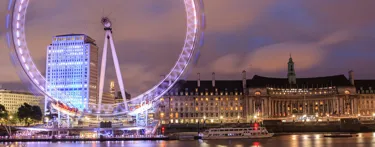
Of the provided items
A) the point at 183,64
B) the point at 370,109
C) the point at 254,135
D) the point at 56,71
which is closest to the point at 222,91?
the point at 370,109

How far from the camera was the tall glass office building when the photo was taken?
163625 millimetres

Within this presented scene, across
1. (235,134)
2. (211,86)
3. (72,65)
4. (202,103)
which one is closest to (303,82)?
(211,86)

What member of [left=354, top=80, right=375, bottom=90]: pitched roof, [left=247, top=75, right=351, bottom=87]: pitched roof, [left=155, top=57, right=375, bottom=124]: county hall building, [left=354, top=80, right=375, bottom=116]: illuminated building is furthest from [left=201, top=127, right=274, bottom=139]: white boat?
[left=354, top=80, right=375, bottom=90]: pitched roof

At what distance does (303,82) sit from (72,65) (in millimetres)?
74974

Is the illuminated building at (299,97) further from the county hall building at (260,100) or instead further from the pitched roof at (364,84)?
the pitched roof at (364,84)

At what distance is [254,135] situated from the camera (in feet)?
281

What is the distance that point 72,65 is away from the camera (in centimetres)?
16638

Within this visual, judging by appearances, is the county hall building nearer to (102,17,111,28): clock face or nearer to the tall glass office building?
the tall glass office building

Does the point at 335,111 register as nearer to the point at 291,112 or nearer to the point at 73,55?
the point at 291,112

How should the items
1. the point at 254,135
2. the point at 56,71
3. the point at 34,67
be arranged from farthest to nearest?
1. the point at 56,71
2. the point at 254,135
3. the point at 34,67

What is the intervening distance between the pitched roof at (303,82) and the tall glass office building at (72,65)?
56756 millimetres

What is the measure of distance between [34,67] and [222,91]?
75.9m

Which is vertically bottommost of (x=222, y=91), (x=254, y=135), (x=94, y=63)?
(x=254, y=135)

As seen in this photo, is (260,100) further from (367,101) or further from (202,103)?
(367,101)
